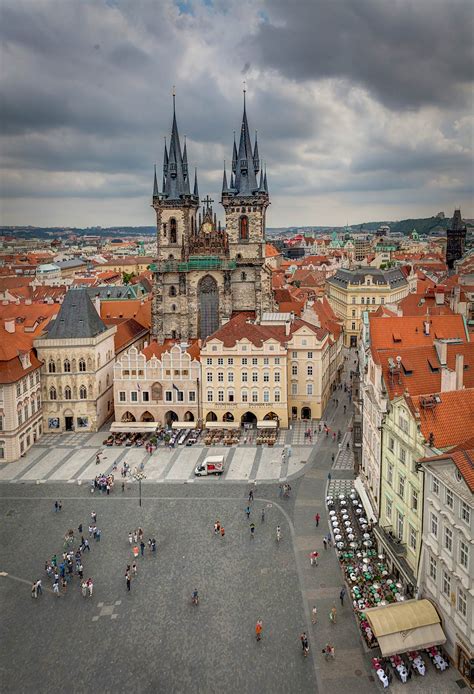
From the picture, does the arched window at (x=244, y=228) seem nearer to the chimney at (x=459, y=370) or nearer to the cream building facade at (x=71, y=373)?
the cream building facade at (x=71, y=373)

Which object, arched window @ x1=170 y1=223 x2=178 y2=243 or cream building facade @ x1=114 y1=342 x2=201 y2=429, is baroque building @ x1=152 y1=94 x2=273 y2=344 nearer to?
arched window @ x1=170 y1=223 x2=178 y2=243

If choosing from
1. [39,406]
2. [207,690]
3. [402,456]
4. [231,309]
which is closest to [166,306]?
[231,309]

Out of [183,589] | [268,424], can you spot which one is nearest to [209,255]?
[268,424]

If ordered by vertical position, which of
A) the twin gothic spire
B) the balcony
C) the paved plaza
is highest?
the twin gothic spire

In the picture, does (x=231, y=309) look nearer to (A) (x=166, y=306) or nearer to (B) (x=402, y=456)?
(A) (x=166, y=306)

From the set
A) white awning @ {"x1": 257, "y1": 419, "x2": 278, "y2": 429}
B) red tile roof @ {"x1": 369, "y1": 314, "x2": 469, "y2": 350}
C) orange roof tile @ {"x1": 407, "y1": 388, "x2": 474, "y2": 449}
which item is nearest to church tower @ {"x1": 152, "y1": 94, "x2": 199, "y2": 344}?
white awning @ {"x1": 257, "y1": 419, "x2": 278, "y2": 429}

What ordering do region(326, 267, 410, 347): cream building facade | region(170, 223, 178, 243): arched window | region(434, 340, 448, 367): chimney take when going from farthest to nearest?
region(326, 267, 410, 347): cream building facade
region(170, 223, 178, 243): arched window
region(434, 340, 448, 367): chimney

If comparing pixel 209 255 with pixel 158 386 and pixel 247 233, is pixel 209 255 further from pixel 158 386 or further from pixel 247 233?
pixel 158 386
